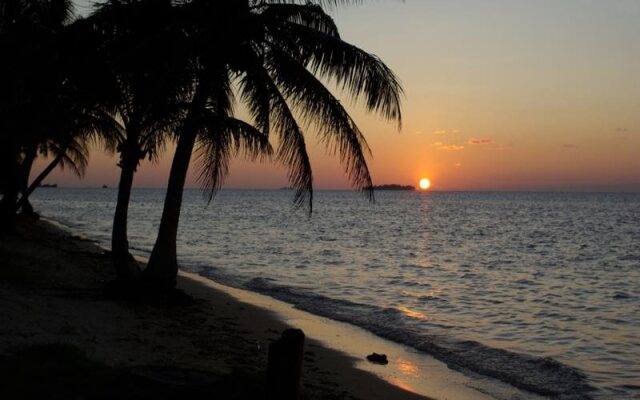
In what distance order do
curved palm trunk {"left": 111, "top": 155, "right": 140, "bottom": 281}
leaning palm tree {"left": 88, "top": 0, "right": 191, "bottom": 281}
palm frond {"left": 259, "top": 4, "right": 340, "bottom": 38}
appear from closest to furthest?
leaning palm tree {"left": 88, "top": 0, "right": 191, "bottom": 281}, palm frond {"left": 259, "top": 4, "right": 340, "bottom": 38}, curved palm trunk {"left": 111, "top": 155, "right": 140, "bottom": 281}

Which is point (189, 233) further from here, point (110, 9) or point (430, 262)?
point (110, 9)

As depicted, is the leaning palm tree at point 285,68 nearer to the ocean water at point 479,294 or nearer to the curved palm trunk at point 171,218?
the curved palm trunk at point 171,218

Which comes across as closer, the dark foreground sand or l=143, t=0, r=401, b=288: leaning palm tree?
the dark foreground sand

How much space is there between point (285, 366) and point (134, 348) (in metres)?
4.01

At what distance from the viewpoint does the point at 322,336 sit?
1260 centimetres

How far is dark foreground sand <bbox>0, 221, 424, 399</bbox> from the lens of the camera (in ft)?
20.1

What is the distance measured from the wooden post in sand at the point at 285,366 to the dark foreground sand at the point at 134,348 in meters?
0.61

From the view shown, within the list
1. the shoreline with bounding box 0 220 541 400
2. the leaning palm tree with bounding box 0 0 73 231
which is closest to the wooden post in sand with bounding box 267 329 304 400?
the shoreline with bounding box 0 220 541 400

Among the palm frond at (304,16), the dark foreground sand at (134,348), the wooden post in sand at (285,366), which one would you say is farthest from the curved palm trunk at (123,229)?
the wooden post in sand at (285,366)

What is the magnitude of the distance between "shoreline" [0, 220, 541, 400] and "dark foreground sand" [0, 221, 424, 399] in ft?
0.08

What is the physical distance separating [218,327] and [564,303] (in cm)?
1199

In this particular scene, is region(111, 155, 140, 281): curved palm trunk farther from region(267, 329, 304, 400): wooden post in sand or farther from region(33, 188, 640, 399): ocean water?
region(267, 329, 304, 400): wooden post in sand

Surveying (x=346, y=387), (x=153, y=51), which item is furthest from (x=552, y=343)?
(x=153, y=51)

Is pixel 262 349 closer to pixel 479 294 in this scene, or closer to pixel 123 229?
pixel 123 229
